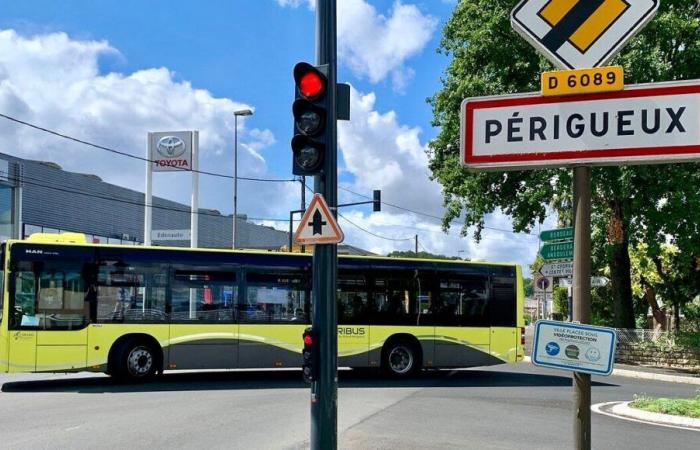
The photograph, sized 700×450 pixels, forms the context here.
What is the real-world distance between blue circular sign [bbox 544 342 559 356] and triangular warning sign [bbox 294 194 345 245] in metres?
3.57

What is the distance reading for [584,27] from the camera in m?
3.24

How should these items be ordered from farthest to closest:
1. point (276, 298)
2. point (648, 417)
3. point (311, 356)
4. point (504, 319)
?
point (504, 319) < point (276, 298) < point (648, 417) < point (311, 356)

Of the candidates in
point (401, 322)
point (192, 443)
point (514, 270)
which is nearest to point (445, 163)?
point (514, 270)

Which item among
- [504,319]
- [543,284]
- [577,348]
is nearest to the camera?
[577,348]

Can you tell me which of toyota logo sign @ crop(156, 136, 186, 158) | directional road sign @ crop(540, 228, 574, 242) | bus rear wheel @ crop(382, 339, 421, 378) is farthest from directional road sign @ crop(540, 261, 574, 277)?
toyota logo sign @ crop(156, 136, 186, 158)

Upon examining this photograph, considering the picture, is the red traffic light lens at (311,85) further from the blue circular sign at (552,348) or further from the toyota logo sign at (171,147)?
the toyota logo sign at (171,147)

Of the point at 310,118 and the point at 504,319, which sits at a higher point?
the point at 310,118

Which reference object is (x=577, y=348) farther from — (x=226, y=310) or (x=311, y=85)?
(x=226, y=310)

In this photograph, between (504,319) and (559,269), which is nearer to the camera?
(504,319)

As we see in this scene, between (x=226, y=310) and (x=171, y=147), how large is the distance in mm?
Result: 21359

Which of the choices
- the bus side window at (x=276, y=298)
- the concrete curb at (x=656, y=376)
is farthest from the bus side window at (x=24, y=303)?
the concrete curb at (x=656, y=376)

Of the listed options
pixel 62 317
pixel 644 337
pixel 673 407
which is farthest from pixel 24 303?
pixel 644 337

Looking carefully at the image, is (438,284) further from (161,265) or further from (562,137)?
(562,137)

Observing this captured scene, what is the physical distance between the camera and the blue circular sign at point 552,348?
328cm
